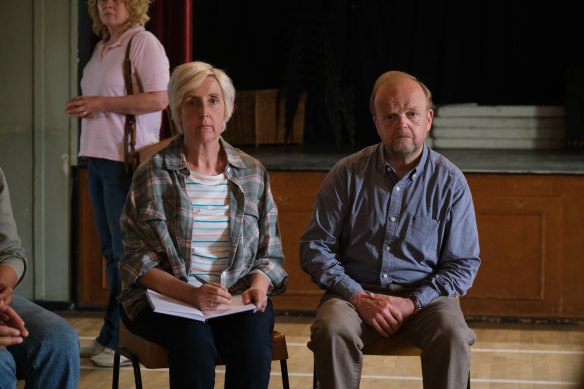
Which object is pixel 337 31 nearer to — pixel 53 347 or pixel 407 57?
pixel 407 57

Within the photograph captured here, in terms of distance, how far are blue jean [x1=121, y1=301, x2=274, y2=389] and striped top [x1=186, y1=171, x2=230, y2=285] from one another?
168mm

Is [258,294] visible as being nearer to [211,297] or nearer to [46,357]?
[211,297]

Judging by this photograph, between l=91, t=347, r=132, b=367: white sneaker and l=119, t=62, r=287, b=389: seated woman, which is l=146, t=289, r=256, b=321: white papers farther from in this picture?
l=91, t=347, r=132, b=367: white sneaker

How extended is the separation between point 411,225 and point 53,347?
1.16 m

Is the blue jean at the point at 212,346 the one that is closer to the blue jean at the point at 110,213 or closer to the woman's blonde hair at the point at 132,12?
the blue jean at the point at 110,213

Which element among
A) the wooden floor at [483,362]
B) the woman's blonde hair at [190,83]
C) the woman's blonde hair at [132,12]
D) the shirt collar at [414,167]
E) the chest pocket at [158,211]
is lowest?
the wooden floor at [483,362]

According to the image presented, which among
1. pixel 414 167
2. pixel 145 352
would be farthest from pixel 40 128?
pixel 414 167

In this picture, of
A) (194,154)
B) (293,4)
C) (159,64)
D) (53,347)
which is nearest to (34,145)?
(159,64)

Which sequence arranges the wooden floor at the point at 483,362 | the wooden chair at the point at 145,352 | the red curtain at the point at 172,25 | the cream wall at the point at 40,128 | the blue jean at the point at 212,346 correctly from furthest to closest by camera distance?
the red curtain at the point at 172,25
the cream wall at the point at 40,128
the wooden floor at the point at 483,362
the wooden chair at the point at 145,352
the blue jean at the point at 212,346

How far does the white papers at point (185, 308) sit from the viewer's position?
317 centimetres

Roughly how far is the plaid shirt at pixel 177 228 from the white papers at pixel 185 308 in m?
0.07

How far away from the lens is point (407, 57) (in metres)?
8.25

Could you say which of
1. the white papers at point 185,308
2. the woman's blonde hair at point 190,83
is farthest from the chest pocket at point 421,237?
the woman's blonde hair at point 190,83

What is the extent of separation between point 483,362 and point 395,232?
4.98ft
